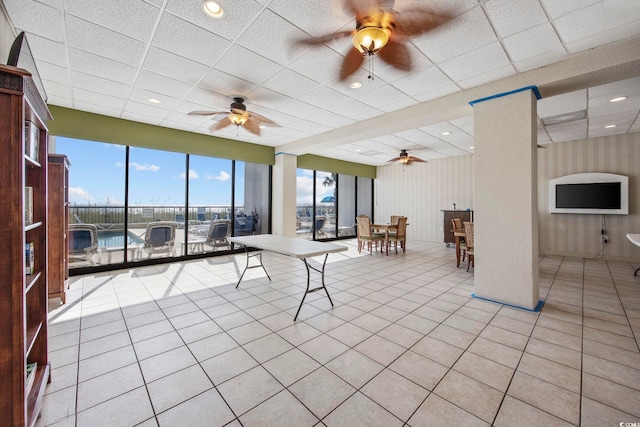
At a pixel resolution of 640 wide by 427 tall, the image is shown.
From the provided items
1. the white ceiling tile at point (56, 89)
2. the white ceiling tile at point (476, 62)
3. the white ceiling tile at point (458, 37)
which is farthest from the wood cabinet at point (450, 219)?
the white ceiling tile at point (56, 89)

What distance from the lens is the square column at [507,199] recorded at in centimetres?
325

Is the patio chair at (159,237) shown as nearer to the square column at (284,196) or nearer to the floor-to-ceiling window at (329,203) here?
the square column at (284,196)

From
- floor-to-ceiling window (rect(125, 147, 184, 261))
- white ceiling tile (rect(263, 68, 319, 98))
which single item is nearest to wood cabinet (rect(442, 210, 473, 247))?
white ceiling tile (rect(263, 68, 319, 98))

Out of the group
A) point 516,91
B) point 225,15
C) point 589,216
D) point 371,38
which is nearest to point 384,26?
point 371,38

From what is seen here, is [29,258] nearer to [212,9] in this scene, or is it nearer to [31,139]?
[31,139]

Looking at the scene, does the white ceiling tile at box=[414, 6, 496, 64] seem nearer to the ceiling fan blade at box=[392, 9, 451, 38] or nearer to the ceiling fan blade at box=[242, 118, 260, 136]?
the ceiling fan blade at box=[392, 9, 451, 38]

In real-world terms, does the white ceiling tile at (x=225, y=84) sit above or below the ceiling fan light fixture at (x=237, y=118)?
above

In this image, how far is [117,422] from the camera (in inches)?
63.2

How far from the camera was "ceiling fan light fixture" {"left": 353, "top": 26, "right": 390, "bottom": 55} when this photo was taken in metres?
2.24

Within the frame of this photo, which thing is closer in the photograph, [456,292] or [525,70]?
[525,70]

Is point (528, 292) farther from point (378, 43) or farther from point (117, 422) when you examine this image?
point (117, 422)

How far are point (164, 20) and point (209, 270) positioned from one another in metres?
4.13

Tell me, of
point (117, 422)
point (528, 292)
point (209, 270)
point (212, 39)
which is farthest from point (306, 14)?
point (209, 270)

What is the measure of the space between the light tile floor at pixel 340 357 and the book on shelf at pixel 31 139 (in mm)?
1655
